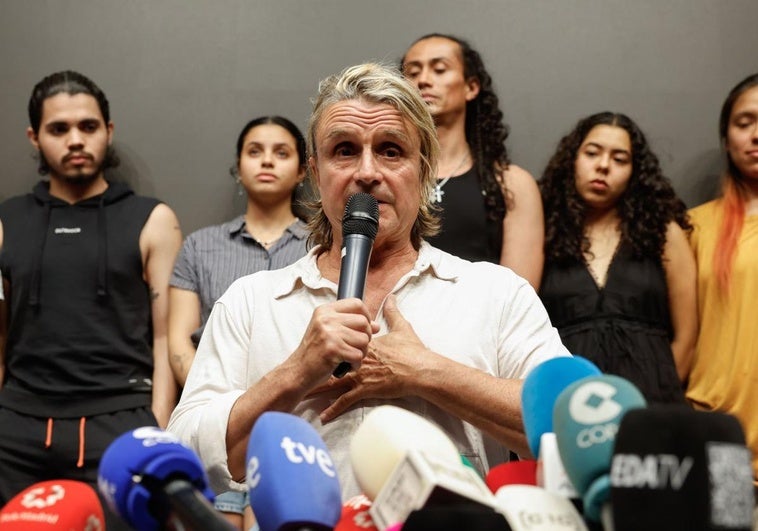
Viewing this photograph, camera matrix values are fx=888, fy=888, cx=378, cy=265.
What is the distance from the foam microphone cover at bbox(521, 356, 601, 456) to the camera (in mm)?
855

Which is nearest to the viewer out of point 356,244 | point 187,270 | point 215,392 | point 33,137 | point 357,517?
point 357,517

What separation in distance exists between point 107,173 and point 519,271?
1.46m

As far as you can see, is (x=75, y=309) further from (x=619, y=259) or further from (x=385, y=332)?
(x=619, y=259)

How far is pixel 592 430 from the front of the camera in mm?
699

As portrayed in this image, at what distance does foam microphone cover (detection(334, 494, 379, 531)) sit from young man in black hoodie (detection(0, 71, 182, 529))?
1.81 meters

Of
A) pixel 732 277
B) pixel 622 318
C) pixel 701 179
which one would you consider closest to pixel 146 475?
pixel 622 318

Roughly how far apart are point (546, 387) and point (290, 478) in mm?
268

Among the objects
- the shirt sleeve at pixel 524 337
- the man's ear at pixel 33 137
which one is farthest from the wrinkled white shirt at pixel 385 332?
the man's ear at pixel 33 137

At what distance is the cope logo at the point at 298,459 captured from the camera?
2.55 feet

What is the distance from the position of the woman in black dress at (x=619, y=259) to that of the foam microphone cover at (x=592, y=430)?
177 centimetres

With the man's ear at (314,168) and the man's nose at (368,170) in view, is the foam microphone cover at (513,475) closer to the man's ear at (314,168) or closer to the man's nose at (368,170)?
the man's nose at (368,170)

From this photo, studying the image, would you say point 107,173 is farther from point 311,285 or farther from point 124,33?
point 311,285

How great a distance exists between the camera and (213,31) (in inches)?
122

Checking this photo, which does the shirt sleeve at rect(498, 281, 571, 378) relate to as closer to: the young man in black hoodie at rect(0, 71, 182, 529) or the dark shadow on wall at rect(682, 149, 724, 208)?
the young man in black hoodie at rect(0, 71, 182, 529)
